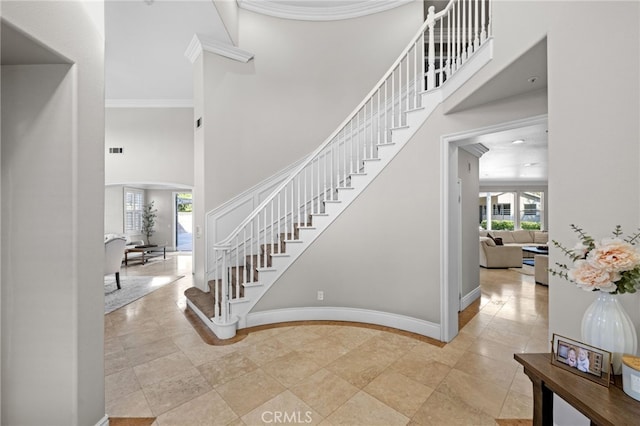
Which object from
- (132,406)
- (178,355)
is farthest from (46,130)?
(178,355)

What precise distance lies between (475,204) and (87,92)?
4.89 metres

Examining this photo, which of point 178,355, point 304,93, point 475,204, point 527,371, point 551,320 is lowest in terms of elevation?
point 178,355

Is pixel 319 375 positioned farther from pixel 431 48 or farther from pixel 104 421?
pixel 431 48

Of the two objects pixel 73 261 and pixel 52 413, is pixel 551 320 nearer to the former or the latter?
pixel 73 261

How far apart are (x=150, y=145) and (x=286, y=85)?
413 centimetres

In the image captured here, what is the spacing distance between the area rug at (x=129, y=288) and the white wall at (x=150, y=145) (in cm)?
231

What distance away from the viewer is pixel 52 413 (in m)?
1.44

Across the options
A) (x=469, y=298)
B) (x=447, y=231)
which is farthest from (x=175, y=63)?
(x=469, y=298)

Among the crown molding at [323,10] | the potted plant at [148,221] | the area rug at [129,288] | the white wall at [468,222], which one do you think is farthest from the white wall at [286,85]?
the potted plant at [148,221]

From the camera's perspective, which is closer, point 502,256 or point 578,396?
point 578,396

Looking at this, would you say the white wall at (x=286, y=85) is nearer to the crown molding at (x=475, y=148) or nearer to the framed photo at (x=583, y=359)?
the crown molding at (x=475, y=148)

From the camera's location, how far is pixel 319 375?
2258 millimetres
